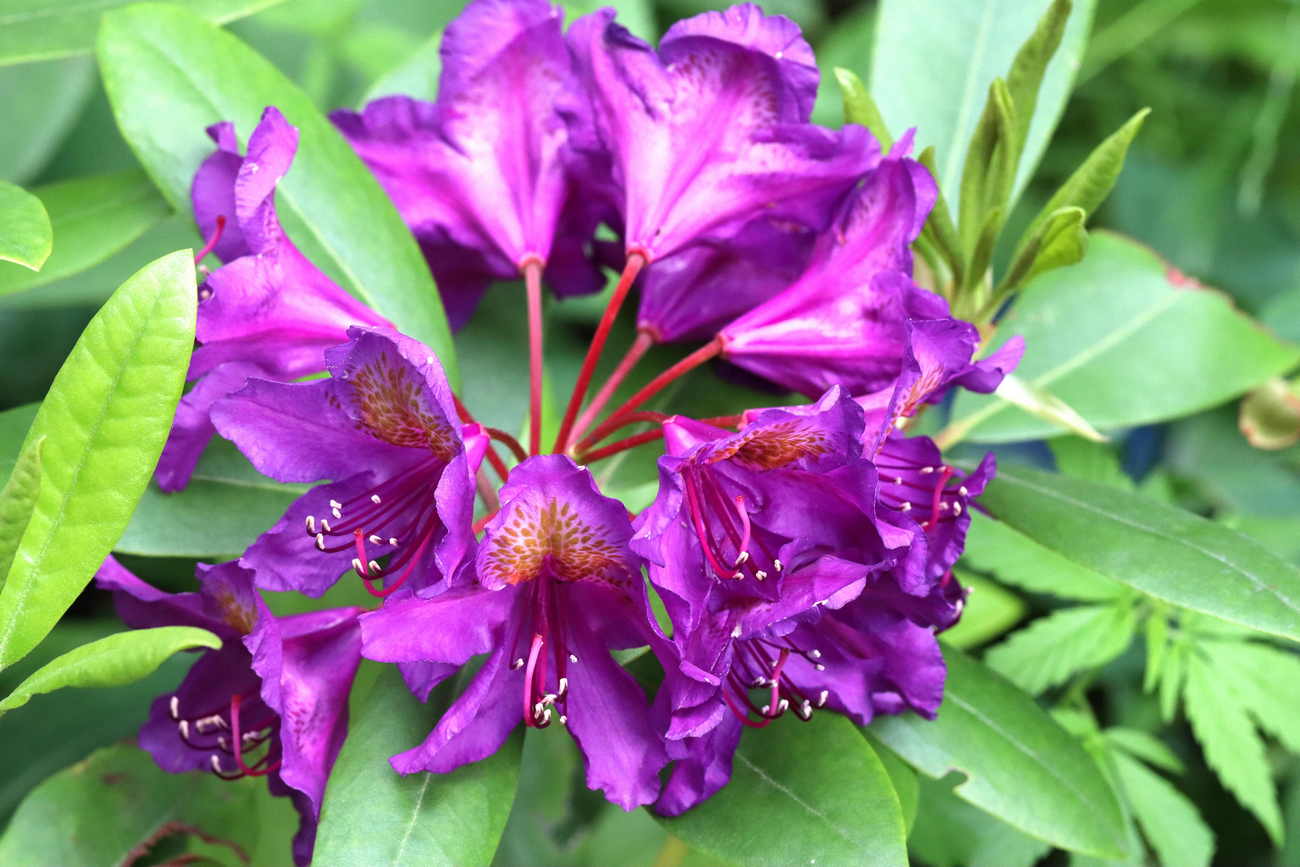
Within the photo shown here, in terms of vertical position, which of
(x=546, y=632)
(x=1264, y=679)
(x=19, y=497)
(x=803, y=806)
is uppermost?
(x=19, y=497)

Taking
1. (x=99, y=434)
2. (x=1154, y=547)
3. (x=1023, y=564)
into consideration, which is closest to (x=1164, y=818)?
(x=1023, y=564)

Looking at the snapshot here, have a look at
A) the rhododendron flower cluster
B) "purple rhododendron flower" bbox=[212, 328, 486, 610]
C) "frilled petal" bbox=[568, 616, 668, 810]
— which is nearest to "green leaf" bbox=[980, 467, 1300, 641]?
the rhododendron flower cluster

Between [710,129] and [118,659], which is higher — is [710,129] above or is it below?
above

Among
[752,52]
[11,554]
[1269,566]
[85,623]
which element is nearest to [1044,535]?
[1269,566]

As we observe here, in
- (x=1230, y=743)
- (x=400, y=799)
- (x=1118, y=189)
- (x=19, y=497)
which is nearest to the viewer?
(x=19, y=497)

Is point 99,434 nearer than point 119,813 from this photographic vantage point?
Yes

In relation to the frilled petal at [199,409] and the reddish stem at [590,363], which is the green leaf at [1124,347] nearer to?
the reddish stem at [590,363]

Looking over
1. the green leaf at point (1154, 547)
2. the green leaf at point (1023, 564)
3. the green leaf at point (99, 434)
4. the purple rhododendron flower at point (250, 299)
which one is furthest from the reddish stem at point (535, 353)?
the green leaf at point (1023, 564)

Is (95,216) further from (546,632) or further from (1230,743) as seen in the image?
(1230,743)

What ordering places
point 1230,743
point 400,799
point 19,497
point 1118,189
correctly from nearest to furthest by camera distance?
1. point 19,497
2. point 400,799
3. point 1230,743
4. point 1118,189
